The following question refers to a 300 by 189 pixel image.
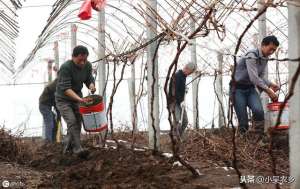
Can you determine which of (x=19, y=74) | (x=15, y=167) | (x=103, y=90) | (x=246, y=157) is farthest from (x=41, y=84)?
(x=246, y=157)

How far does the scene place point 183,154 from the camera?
5.69 metres

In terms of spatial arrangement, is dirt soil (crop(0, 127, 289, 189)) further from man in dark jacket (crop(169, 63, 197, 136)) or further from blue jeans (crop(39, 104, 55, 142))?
blue jeans (crop(39, 104, 55, 142))

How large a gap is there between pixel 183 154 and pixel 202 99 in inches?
462

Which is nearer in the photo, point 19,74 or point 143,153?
point 143,153

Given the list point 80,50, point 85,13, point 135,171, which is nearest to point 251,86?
point 80,50

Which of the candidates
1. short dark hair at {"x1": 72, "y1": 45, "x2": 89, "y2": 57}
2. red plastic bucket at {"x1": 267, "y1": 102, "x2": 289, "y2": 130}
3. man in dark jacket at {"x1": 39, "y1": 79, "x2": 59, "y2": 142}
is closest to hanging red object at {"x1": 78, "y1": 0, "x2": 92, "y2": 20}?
red plastic bucket at {"x1": 267, "y1": 102, "x2": 289, "y2": 130}

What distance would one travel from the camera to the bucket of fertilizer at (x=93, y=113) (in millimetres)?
6234

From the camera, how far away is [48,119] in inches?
356

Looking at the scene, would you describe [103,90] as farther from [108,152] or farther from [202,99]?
[202,99]

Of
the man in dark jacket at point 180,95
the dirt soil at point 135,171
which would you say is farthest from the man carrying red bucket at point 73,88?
the man in dark jacket at point 180,95

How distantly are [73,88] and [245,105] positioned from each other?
6.79ft

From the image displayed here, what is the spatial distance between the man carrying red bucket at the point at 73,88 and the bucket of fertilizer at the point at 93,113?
0.40ft

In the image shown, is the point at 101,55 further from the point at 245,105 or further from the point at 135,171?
the point at 135,171

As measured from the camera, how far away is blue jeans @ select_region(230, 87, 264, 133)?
6.04m
